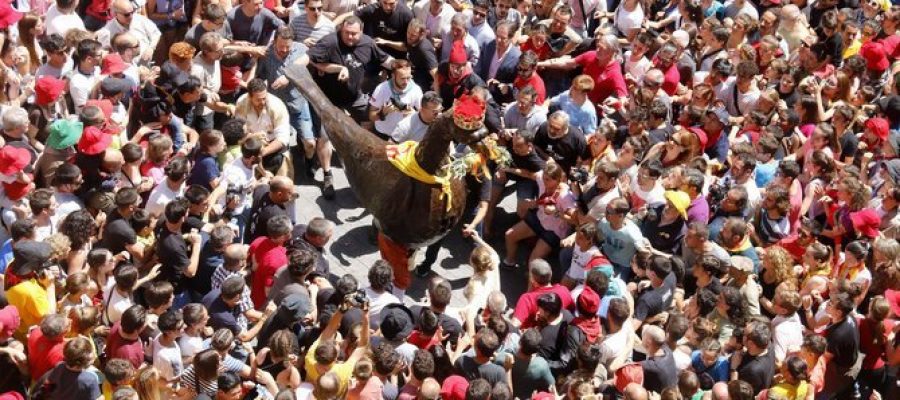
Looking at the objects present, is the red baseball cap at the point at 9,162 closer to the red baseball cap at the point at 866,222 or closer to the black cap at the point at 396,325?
the black cap at the point at 396,325

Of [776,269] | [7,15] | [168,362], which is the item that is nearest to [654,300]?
[776,269]

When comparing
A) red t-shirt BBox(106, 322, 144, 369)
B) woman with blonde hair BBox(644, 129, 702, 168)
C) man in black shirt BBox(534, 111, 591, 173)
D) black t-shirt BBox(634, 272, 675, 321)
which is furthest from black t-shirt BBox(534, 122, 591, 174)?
red t-shirt BBox(106, 322, 144, 369)

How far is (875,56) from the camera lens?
14672mm

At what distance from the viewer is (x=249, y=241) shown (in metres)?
11.2

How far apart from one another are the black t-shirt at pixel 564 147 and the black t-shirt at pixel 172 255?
3.60 m

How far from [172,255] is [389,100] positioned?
10.3ft

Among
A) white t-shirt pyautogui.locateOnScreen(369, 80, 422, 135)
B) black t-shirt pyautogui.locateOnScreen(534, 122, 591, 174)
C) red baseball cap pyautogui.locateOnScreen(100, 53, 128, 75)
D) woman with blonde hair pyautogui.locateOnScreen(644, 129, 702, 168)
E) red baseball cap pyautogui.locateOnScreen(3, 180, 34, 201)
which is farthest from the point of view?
white t-shirt pyautogui.locateOnScreen(369, 80, 422, 135)

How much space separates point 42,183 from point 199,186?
4.92 ft

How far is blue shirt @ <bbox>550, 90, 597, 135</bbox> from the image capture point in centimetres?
1298

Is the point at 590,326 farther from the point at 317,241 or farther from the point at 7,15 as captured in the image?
the point at 7,15

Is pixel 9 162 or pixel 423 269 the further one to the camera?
pixel 423 269

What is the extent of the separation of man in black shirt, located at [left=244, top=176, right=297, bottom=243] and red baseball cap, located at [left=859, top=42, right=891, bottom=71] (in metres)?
6.97

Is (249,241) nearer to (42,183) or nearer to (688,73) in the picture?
(42,183)

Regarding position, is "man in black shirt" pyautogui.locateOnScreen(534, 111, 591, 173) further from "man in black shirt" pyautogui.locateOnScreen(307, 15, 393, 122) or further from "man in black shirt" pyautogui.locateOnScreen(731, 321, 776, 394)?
"man in black shirt" pyautogui.locateOnScreen(731, 321, 776, 394)
